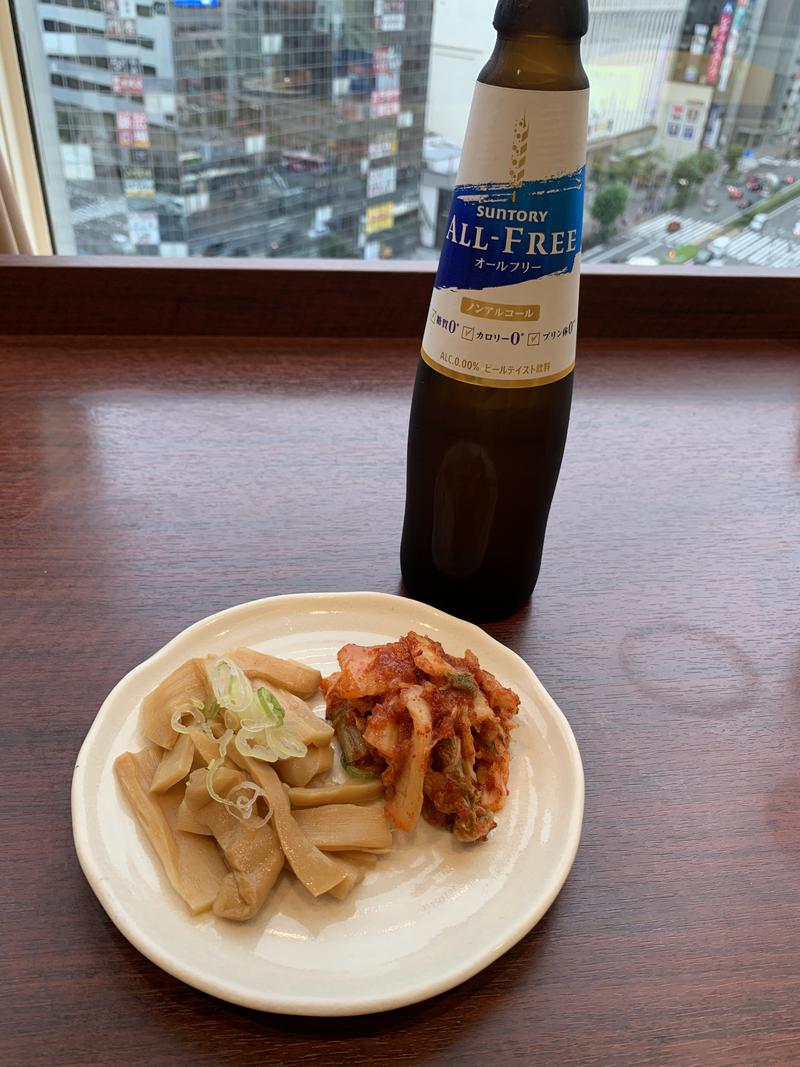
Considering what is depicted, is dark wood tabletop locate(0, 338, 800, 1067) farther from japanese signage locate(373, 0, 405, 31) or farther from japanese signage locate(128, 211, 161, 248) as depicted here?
japanese signage locate(373, 0, 405, 31)

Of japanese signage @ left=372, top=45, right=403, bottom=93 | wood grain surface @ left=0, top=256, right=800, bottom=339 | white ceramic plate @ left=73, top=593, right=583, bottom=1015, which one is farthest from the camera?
japanese signage @ left=372, top=45, right=403, bottom=93

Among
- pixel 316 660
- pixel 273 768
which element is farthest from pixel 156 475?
pixel 273 768

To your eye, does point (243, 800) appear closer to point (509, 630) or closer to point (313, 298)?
point (509, 630)

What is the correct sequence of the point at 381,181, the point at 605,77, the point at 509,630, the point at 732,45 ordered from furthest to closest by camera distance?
the point at 381,181, the point at 732,45, the point at 605,77, the point at 509,630

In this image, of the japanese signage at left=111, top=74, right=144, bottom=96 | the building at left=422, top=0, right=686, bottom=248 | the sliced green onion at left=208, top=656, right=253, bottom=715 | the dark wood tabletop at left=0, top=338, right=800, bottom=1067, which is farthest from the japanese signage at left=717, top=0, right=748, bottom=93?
the sliced green onion at left=208, top=656, right=253, bottom=715

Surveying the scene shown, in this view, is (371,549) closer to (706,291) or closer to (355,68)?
(706,291)

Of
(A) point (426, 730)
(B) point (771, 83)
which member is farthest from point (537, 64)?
(B) point (771, 83)
